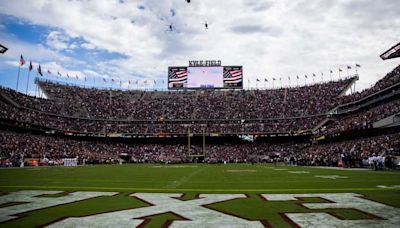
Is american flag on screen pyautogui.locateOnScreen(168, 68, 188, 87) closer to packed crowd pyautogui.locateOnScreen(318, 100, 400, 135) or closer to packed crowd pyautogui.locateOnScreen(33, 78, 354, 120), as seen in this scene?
packed crowd pyautogui.locateOnScreen(33, 78, 354, 120)

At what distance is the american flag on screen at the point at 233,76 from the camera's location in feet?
262

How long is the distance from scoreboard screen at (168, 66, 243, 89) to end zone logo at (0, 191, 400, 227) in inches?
2730

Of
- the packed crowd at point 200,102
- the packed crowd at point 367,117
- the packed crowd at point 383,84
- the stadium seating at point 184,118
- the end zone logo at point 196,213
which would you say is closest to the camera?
the end zone logo at point 196,213

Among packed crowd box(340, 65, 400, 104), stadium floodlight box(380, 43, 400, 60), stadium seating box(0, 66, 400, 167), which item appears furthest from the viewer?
stadium seating box(0, 66, 400, 167)

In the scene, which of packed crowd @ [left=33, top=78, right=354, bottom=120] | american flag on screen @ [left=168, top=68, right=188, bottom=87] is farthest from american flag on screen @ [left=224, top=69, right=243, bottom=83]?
american flag on screen @ [left=168, top=68, right=188, bottom=87]

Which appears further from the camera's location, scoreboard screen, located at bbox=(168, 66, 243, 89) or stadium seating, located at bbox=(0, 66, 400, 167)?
scoreboard screen, located at bbox=(168, 66, 243, 89)

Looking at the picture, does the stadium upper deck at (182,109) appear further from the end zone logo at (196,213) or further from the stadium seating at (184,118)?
the end zone logo at (196,213)

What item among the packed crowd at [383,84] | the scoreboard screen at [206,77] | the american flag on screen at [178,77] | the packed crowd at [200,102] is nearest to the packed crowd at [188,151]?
the packed crowd at [200,102]

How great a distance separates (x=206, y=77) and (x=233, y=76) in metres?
6.41

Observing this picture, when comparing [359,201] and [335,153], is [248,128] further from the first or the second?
[359,201]

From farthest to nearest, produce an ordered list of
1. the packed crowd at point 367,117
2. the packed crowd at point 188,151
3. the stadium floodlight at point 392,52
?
the packed crowd at point 367,117
the packed crowd at point 188,151
the stadium floodlight at point 392,52

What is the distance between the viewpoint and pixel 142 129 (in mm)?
75938

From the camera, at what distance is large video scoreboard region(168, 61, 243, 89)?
7975cm

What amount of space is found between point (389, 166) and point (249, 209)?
27075mm
